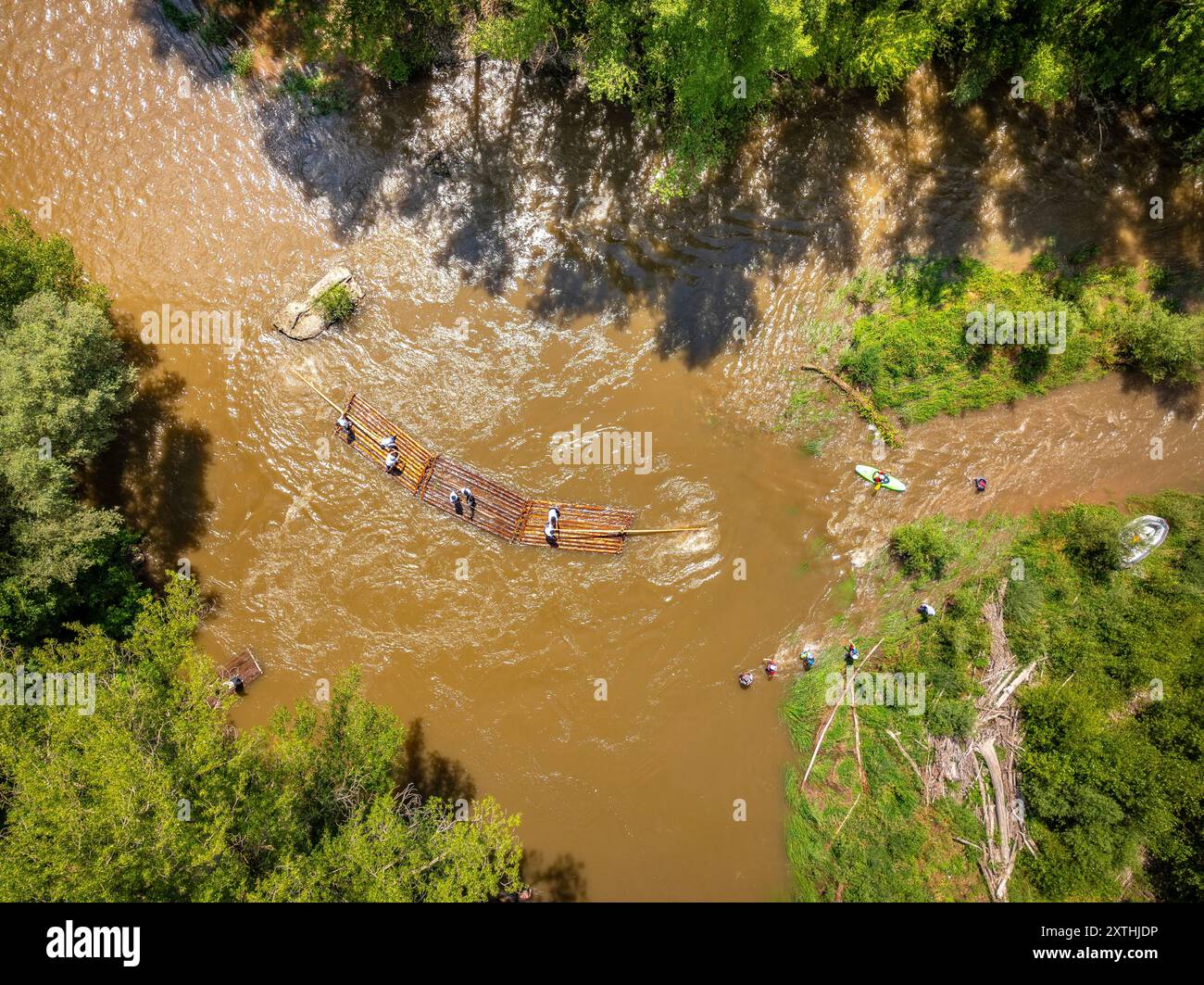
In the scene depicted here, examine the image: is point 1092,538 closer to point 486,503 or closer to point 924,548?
point 924,548

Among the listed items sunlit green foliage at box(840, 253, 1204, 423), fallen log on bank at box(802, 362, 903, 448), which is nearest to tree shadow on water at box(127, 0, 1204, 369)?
A: sunlit green foliage at box(840, 253, 1204, 423)

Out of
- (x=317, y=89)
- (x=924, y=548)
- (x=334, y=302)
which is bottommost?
(x=924, y=548)

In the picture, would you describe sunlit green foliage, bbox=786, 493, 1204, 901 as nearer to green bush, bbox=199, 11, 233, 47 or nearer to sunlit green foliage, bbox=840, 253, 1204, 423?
sunlit green foliage, bbox=840, 253, 1204, 423

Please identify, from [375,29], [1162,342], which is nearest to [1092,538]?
[1162,342]

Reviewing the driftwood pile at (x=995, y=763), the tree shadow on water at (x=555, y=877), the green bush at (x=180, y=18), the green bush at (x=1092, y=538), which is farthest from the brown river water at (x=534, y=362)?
the driftwood pile at (x=995, y=763)

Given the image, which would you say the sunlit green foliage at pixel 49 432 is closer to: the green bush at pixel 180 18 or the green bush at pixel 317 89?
the green bush at pixel 180 18
